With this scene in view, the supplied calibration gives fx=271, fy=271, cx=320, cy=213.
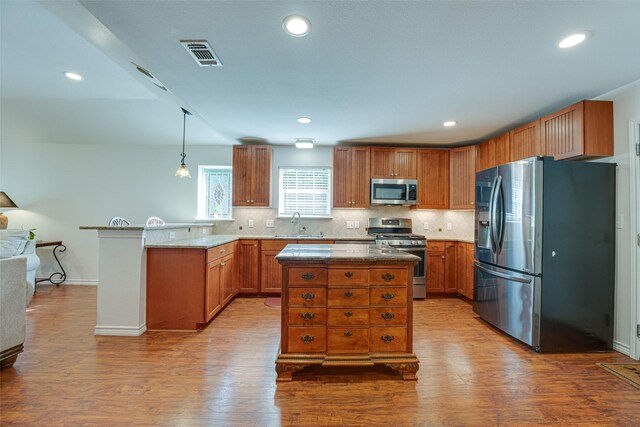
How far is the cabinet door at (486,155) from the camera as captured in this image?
4.00m

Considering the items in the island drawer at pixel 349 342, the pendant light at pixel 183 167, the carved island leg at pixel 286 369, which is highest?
the pendant light at pixel 183 167

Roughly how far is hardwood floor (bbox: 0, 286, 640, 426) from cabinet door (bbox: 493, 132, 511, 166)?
2.38 metres

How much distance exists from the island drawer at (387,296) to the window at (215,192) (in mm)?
3675

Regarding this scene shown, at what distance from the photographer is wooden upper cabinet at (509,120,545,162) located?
321 centimetres

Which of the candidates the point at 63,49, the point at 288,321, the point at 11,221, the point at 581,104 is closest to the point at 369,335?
the point at 288,321

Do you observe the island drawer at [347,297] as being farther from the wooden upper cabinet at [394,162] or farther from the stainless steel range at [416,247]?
the wooden upper cabinet at [394,162]

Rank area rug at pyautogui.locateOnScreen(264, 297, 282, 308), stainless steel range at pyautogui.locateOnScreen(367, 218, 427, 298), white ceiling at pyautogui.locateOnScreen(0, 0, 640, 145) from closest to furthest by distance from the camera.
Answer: white ceiling at pyautogui.locateOnScreen(0, 0, 640, 145) → area rug at pyautogui.locateOnScreen(264, 297, 282, 308) → stainless steel range at pyautogui.locateOnScreen(367, 218, 427, 298)

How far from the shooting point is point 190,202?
5.00 metres

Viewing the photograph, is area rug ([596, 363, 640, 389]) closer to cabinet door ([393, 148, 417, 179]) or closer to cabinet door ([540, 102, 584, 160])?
cabinet door ([540, 102, 584, 160])

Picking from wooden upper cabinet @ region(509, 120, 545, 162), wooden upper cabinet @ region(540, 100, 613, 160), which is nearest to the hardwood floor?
wooden upper cabinet @ region(540, 100, 613, 160)

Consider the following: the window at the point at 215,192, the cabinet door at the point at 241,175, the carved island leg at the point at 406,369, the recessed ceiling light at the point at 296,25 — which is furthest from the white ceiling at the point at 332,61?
the carved island leg at the point at 406,369

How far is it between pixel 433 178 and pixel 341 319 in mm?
3478

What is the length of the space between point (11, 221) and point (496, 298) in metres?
7.92

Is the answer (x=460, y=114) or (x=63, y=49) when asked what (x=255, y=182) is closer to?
(x=63, y=49)
